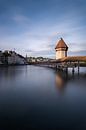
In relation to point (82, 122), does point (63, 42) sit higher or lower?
higher

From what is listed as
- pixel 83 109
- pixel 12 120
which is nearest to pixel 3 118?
pixel 12 120

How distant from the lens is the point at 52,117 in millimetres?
5555

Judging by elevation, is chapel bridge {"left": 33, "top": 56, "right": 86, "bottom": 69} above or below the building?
below

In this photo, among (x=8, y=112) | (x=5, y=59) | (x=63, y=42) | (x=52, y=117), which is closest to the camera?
(x=52, y=117)

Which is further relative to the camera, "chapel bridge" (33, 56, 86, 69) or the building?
the building

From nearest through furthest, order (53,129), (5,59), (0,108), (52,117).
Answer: (53,129) < (52,117) < (0,108) < (5,59)

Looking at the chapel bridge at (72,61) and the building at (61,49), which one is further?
the building at (61,49)

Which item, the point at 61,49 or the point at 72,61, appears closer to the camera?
the point at 72,61

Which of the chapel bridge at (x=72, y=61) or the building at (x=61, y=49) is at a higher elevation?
the building at (x=61, y=49)

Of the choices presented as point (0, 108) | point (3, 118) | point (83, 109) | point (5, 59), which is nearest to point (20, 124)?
point (3, 118)

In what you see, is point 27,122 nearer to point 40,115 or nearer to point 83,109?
point 40,115

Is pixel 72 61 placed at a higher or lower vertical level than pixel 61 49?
lower

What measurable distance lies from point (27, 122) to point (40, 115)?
79 cm

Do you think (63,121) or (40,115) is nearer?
(63,121)
